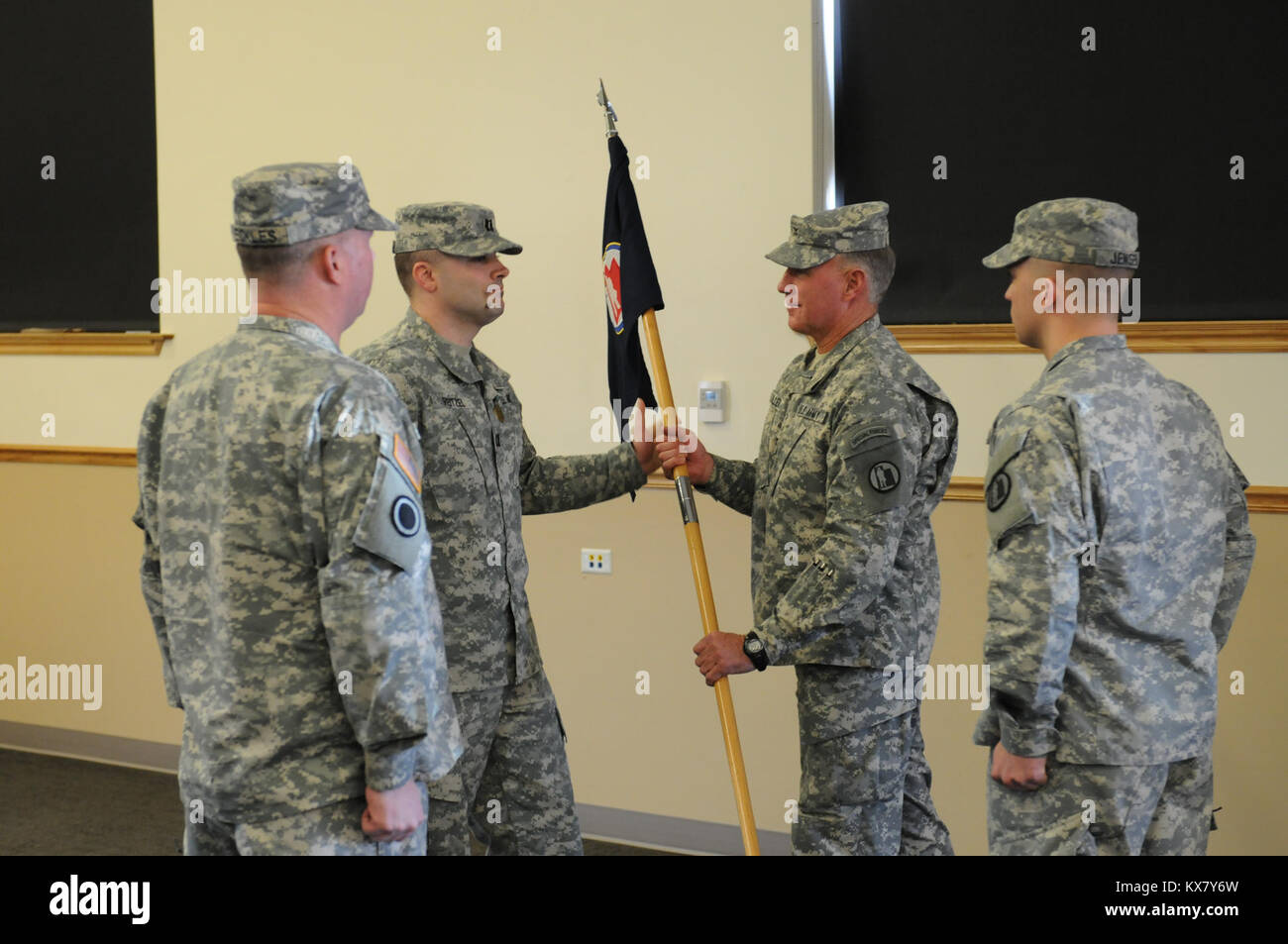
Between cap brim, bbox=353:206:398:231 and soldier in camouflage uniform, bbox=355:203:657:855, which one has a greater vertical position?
cap brim, bbox=353:206:398:231

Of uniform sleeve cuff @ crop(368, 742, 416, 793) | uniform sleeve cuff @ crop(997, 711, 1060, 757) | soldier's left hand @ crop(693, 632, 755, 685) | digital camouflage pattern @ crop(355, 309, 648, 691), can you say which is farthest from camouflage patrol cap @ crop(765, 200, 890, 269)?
uniform sleeve cuff @ crop(368, 742, 416, 793)

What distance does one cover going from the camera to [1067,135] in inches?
128

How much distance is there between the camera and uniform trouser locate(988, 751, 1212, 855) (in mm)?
2020

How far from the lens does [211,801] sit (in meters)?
1.82

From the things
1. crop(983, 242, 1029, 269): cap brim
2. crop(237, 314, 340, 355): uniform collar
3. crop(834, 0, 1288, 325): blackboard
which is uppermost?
crop(834, 0, 1288, 325): blackboard

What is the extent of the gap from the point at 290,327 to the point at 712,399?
6.48 feet

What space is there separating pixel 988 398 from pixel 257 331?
217cm

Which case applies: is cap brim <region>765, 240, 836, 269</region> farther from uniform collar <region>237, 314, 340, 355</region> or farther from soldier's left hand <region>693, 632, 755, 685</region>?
uniform collar <region>237, 314, 340, 355</region>

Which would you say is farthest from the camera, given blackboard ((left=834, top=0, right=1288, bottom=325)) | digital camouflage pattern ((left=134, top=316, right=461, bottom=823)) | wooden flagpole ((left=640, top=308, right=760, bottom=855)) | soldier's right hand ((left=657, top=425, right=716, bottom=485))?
blackboard ((left=834, top=0, right=1288, bottom=325))

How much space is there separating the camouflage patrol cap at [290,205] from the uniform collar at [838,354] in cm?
108

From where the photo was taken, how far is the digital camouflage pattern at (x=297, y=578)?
173cm

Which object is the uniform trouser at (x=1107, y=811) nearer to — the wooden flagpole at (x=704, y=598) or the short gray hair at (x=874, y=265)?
the wooden flagpole at (x=704, y=598)
